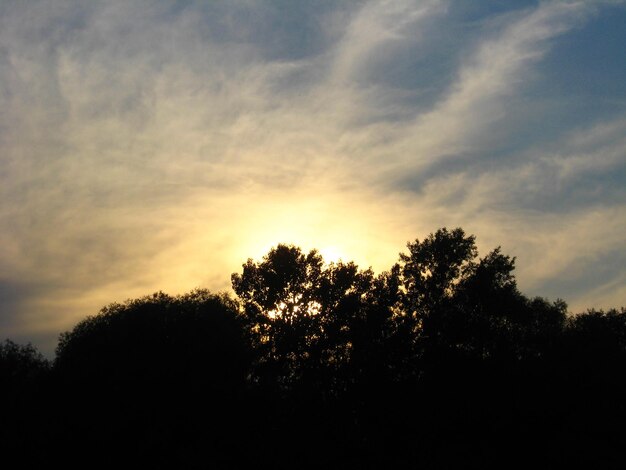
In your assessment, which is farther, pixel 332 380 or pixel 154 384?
pixel 332 380

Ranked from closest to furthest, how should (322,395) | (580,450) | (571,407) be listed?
(580,450) → (571,407) → (322,395)

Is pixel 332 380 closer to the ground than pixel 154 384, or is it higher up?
closer to the ground

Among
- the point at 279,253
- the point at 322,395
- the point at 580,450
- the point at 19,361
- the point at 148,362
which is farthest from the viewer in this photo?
the point at 19,361

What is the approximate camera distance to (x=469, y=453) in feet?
177

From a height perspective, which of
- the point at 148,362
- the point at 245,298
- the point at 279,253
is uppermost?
the point at 279,253

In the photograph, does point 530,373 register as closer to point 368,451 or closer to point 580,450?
point 580,450

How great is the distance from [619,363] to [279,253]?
4173cm

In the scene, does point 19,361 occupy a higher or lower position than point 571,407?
higher

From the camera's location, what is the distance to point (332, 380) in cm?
6412

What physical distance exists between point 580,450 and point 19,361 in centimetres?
7106

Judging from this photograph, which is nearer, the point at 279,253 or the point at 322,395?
the point at 322,395

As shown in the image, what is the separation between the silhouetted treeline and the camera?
54.1m

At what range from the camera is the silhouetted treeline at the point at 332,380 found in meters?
54.1

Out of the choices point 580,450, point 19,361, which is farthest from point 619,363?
point 19,361
